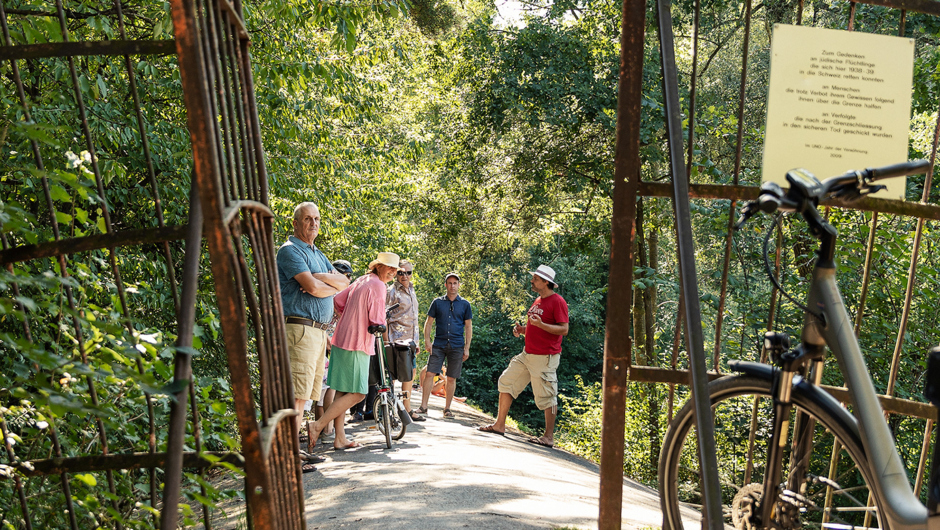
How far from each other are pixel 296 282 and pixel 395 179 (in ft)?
32.9

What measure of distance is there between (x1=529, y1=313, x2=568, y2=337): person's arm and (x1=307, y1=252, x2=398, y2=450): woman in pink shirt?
77.6 inches

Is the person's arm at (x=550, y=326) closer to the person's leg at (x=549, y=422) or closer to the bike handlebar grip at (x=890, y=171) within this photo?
the person's leg at (x=549, y=422)

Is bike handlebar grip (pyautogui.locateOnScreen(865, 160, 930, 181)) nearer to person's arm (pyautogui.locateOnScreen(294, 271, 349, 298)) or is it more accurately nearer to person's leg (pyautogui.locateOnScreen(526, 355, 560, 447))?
person's arm (pyautogui.locateOnScreen(294, 271, 349, 298))

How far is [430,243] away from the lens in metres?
18.0

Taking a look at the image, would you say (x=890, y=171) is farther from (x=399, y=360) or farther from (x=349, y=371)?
(x=399, y=360)

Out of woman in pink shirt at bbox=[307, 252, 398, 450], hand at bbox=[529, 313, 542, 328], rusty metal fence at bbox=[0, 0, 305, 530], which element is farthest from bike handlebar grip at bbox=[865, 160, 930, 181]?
hand at bbox=[529, 313, 542, 328]

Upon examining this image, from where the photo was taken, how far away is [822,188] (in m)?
2.20

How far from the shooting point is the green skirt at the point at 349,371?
689 centimetres

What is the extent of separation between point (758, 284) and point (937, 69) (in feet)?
18.3

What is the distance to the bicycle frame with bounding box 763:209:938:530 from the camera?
2035 millimetres

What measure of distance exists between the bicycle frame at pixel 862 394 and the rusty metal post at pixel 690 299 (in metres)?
0.36

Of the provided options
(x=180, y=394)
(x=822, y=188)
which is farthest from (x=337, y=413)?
(x=822, y=188)

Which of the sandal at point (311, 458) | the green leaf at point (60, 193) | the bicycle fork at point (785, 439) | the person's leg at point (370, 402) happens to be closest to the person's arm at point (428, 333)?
the person's leg at point (370, 402)

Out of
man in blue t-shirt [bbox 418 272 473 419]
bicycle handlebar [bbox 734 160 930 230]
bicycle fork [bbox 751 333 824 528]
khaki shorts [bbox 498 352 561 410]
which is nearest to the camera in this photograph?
bicycle handlebar [bbox 734 160 930 230]
